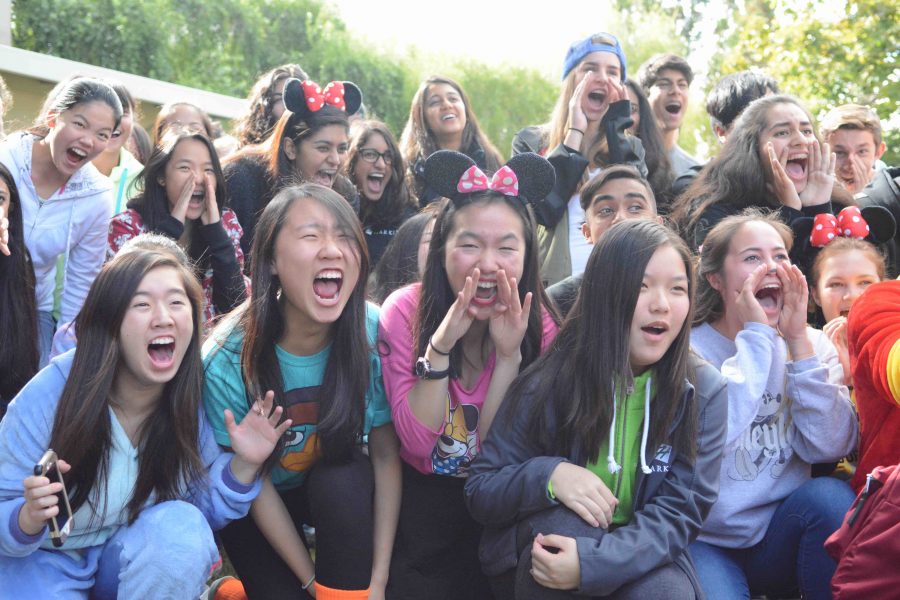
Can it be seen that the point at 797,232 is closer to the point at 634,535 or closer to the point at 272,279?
the point at 634,535

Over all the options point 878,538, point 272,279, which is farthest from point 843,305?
point 272,279

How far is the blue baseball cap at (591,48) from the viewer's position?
17.0 feet

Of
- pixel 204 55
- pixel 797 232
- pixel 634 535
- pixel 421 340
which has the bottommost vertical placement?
pixel 634 535

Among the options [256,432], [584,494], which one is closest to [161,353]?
[256,432]

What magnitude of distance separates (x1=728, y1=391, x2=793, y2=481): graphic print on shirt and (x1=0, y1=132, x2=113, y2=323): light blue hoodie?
2.79 metres

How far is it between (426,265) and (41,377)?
1.32 m

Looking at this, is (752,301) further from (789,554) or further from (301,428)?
(301,428)

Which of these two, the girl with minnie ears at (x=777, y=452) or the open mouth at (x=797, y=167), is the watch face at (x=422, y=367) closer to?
the girl with minnie ears at (x=777, y=452)

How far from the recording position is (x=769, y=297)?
3695 mm

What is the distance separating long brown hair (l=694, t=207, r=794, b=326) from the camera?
147 inches

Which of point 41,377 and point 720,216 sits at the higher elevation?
point 720,216

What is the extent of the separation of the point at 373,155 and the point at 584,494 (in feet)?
10.3

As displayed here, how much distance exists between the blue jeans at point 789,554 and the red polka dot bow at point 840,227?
1.14 metres

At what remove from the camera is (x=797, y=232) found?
4270 millimetres
